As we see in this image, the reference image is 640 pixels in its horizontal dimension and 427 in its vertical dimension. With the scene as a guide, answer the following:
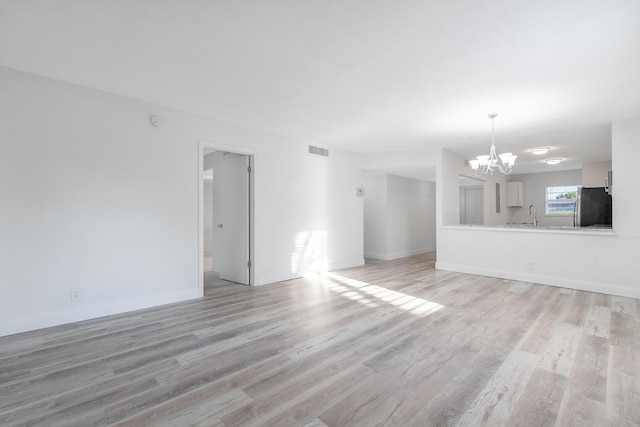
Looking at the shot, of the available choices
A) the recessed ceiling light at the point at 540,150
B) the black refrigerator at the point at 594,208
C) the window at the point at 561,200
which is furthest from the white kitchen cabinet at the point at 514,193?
the black refrigerator at the point at 594,208

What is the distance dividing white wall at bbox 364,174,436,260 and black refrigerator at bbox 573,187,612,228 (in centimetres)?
372

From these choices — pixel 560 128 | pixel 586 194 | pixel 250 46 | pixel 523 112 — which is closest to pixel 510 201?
pixel 586 194

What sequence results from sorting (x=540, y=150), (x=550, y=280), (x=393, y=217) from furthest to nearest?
(x=393, y=217), (x=540, y=150), (x=550, y=280)

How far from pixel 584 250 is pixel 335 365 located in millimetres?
4682

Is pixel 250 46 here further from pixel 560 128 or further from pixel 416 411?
pixel 560 128

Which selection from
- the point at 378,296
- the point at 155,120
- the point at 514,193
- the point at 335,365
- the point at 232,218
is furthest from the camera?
the point at 514,193

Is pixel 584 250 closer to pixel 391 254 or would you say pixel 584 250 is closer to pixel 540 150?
pixel 540 150

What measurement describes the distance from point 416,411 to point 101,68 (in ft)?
12.9

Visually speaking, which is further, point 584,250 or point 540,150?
point 540,150

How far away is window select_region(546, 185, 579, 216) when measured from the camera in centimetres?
949

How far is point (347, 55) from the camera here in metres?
2.65

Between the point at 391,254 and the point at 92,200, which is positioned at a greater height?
the point at 92,200

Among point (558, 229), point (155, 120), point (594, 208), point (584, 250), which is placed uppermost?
point (155, 120)

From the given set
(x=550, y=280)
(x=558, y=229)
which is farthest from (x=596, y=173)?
(x=550, y=280)
